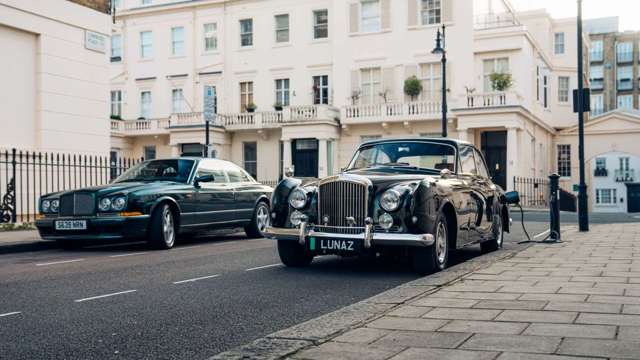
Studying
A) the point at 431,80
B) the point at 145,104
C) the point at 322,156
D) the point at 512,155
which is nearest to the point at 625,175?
the point at 512,155

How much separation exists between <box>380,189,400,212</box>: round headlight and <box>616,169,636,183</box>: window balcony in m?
59.9

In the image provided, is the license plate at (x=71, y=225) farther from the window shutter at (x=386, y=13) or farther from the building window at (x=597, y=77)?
the building window at (x=597, y=77)

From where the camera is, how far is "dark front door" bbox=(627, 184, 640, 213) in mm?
54906

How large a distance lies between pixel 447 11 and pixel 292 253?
29.5 m

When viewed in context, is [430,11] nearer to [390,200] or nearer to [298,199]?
[298,199]

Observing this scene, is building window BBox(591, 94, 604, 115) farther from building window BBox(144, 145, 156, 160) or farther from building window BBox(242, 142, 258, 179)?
building window BBox(144, 145, 156, 160)

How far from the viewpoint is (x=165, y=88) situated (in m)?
43.2

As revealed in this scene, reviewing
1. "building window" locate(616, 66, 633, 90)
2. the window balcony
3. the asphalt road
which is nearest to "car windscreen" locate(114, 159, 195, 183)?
the asphalt road

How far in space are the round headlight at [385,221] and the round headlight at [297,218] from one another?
39.6 inches

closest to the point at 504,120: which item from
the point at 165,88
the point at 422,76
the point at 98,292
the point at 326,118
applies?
the point at 422,76

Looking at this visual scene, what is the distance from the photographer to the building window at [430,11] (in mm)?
36125

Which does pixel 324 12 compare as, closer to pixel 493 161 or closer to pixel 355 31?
pixel 355 31

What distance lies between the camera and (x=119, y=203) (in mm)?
10977

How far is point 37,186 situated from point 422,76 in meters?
23.6
